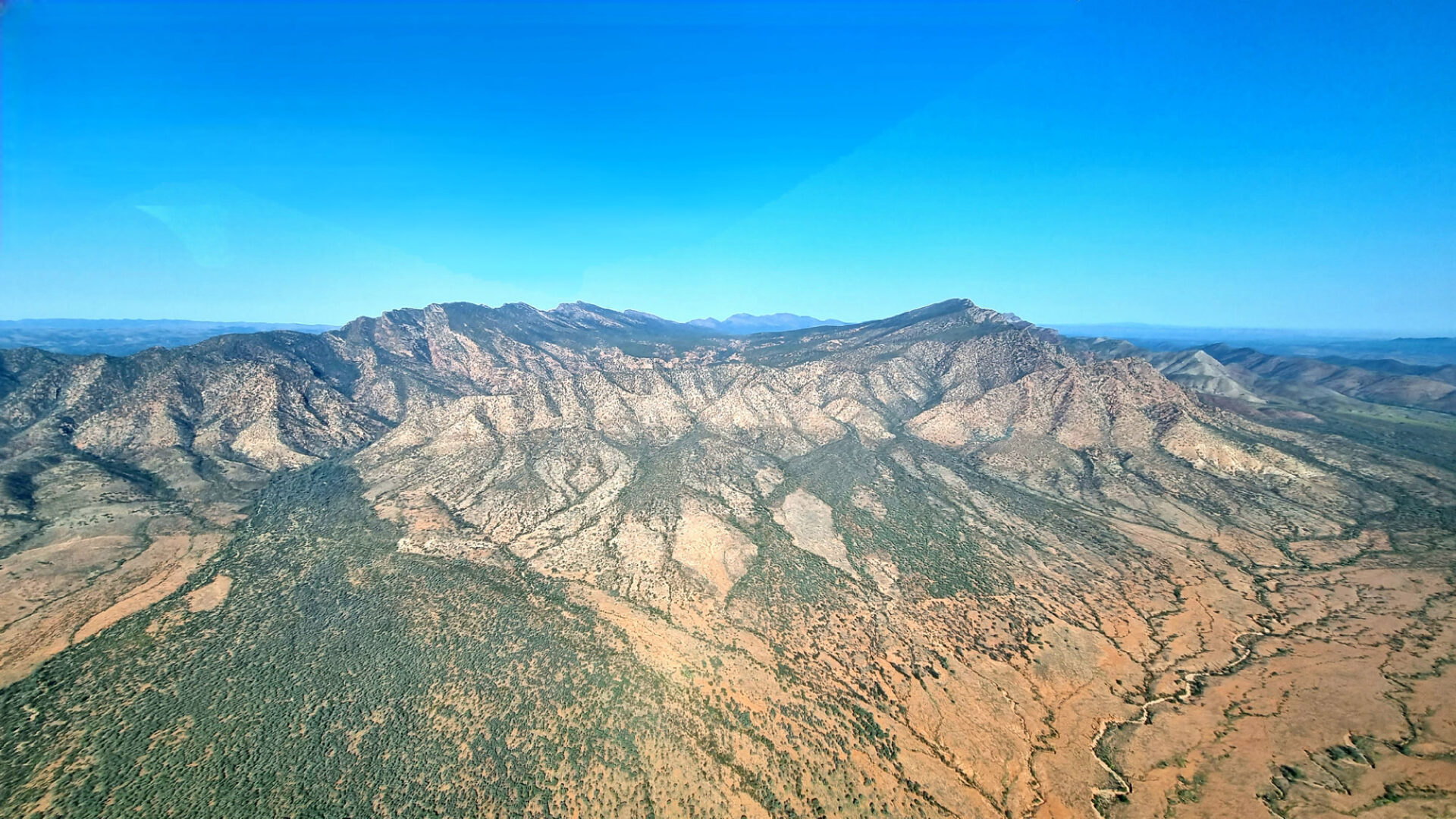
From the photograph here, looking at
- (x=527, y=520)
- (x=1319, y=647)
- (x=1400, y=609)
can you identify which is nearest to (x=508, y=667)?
(x=527, y=520)

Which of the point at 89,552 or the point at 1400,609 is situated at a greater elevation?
the point at 89,552

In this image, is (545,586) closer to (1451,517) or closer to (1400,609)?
(1400,609)

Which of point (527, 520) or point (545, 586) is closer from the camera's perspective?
point (545, 586)

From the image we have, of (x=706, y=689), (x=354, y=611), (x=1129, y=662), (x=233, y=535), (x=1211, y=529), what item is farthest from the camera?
(x=1211, y=529)

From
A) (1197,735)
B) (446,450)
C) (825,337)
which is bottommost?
(1197,735)

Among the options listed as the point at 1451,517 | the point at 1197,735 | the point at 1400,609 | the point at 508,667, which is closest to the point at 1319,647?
the point at 1400,609

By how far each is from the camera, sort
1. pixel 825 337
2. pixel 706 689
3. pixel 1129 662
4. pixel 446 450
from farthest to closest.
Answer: pixel 825 337
pixel 446 450
pixel 1129 662
pixel 706 689

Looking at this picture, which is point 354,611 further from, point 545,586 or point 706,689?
point 706,689
